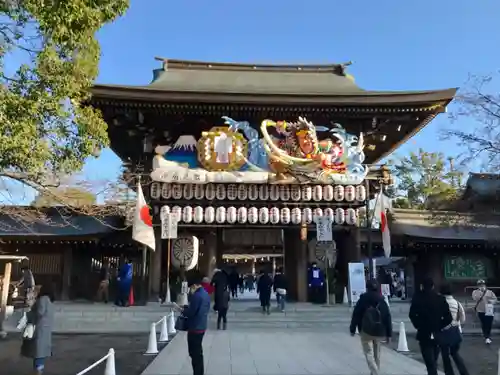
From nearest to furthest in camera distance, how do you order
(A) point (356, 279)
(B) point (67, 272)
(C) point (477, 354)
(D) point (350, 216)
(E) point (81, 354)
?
(E) point (81, 354)
(C) point (477, 354)
(A) point (356, 279)
(D) point (350, 216)
(B) point (67, 272)

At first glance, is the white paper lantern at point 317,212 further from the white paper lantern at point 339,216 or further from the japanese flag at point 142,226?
the japanese flag at point 142,226

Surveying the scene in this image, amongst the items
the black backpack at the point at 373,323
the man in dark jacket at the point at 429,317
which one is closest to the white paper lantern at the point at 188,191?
the black backpack at the point at 373,323

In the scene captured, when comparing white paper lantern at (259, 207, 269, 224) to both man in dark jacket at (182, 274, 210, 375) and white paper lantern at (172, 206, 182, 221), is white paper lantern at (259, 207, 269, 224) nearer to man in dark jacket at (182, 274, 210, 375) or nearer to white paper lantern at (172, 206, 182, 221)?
white paper lantern at (172, 206, 182, 221)

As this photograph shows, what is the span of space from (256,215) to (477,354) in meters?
9.46

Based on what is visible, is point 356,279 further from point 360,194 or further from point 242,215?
point 242,215

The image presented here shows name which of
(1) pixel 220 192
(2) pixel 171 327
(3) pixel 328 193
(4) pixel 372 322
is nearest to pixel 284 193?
(3) pixel 328 193

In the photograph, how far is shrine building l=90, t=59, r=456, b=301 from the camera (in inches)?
701

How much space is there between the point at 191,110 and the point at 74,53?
982 cm

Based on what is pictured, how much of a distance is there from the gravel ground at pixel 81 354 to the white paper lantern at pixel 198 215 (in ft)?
16.9

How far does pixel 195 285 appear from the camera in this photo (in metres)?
7.60

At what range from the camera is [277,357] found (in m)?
9.84

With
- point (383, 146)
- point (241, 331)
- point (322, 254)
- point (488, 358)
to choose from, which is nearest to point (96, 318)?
point (241, 331)

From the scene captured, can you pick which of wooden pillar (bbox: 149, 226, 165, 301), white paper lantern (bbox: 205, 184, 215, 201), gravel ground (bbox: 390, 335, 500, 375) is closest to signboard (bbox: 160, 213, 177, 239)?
wooden pillar (bbox: 149, 226, 165, 301)

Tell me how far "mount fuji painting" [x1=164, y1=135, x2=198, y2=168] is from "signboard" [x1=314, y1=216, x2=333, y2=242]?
5.40 m
